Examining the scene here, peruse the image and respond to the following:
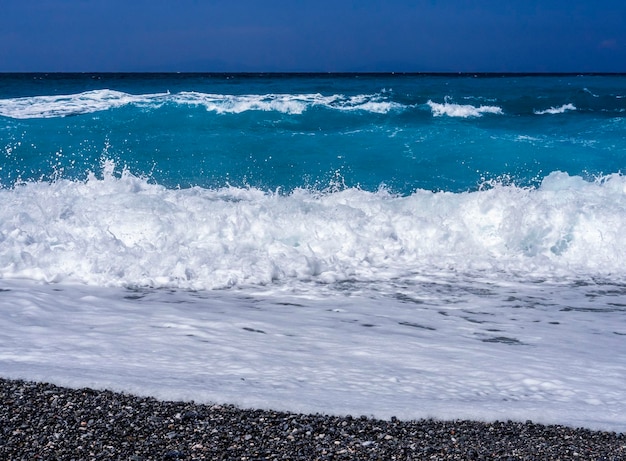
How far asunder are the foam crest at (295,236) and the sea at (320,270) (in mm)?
33

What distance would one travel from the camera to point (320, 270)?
24.3 feet

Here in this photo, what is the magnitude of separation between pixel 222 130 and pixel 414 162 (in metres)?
4.68

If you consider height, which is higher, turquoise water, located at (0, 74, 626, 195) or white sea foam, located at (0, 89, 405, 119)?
white sea foam, located at (0, 89, 405, 119)

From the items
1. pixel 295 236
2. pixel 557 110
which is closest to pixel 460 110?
A: pixel 557 110

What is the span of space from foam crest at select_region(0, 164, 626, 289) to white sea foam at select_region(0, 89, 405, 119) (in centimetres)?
779

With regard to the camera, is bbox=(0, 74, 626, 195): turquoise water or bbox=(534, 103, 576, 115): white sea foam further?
bbox=(534, 103, 576, 115): white sea foam

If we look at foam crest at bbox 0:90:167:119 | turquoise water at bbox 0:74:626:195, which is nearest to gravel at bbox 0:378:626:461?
turquoise water at bbox 0:74:626:195

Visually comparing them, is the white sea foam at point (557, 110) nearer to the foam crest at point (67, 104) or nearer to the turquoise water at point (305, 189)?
the turquoise water at point (305, 189)

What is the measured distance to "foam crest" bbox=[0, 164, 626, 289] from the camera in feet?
23.3

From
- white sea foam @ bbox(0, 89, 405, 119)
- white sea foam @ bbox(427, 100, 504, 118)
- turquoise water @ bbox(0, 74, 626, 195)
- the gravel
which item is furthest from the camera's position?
white sea foam @ bbox(427, 100, 504, 118)

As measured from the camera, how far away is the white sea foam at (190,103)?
58.6 ft

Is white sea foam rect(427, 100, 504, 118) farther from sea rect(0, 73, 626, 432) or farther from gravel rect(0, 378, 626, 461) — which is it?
gravel rect(0, 378, 626, 461)

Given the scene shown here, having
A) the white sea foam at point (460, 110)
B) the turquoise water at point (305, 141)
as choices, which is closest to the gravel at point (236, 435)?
the turquoise water at point (305, 141)

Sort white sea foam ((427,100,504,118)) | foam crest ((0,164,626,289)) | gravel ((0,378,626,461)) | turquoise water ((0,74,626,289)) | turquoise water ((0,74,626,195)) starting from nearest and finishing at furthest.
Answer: gravel ((0,378,626,461)) → foam crest ((0,164,626,289)) → turquoise water ((0,74,626,289)) → turquoise water ((0,74,626,195)) → white sea foam ((427,100,504,118))
